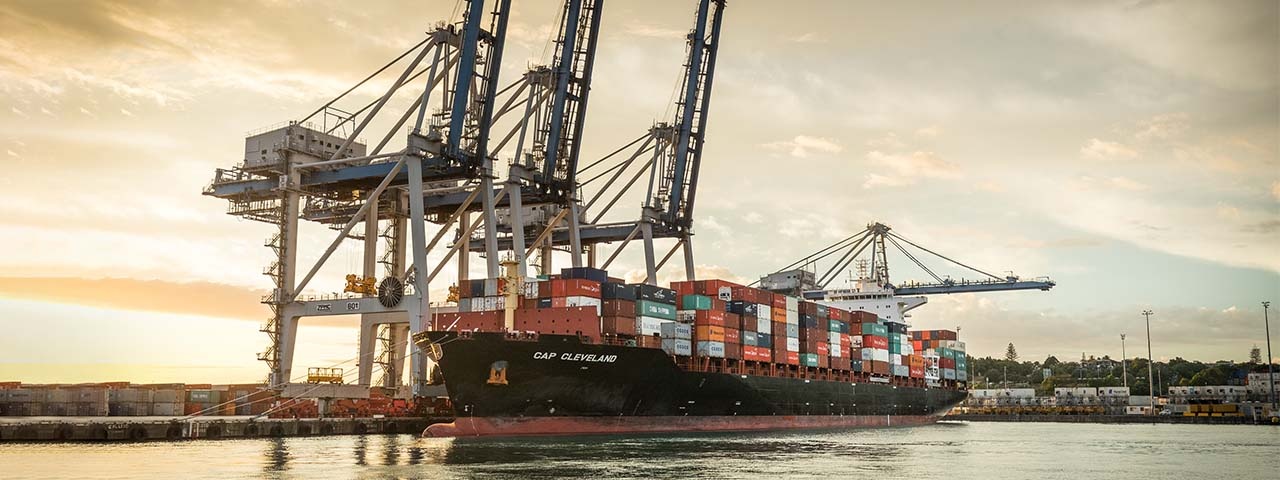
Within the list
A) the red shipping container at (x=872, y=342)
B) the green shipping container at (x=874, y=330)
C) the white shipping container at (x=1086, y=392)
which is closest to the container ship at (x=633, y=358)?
the red shipping container at (x=872, y=342)

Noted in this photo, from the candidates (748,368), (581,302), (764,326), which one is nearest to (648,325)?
(581,302)

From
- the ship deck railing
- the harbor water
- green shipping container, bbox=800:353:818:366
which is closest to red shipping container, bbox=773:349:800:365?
the ship deck railing

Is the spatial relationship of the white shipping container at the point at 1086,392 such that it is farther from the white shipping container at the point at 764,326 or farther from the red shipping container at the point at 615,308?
the red shipping container at the point at 615,308

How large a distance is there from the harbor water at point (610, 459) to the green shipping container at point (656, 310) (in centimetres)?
564

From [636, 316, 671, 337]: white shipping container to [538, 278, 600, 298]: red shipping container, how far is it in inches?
97.1

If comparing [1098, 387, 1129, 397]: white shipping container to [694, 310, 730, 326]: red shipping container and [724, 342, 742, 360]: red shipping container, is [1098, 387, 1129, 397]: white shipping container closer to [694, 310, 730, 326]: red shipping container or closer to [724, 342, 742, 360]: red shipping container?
[724, 342, 742, 360]: red shipping container

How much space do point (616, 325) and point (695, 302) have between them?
6607 millimetres

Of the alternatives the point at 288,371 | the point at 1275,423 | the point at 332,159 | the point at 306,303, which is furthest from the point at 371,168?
the point at 1275,423

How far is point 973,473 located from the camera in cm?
3278

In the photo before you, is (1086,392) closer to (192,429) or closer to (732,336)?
(732,336)

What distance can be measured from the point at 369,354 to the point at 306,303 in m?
4.68

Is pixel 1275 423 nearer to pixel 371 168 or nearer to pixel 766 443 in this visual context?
pixel 766 443

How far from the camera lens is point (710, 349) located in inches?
1978

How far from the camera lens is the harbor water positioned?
29.3 meters
